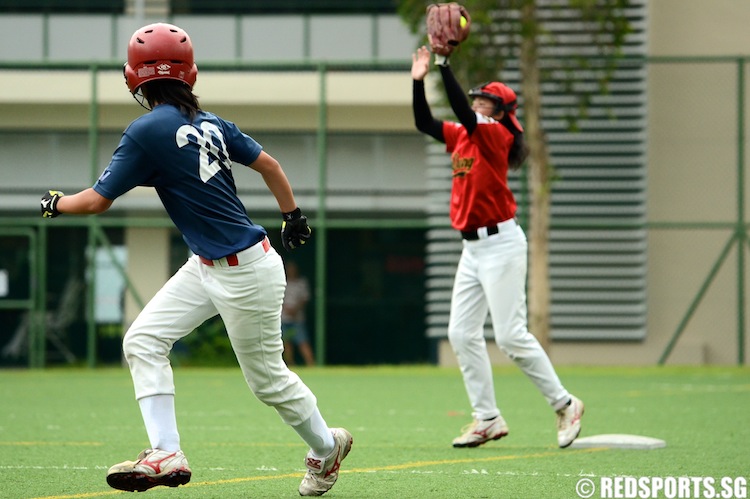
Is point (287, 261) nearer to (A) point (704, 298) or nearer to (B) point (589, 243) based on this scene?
(B) point (589, 243)

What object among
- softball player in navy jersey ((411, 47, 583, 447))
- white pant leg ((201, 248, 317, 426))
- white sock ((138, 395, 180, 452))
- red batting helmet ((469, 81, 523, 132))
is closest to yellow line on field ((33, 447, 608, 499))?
softball player in navy jersey ((411, 47, 583, 447))

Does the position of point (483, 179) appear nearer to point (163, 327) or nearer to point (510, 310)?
point (510, 310)

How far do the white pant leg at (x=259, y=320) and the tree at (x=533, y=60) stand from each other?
37.9ft

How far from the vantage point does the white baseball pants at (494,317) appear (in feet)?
26.8

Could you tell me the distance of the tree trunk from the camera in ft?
56.6

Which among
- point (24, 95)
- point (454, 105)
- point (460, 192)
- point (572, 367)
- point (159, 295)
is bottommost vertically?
point (572, 367)

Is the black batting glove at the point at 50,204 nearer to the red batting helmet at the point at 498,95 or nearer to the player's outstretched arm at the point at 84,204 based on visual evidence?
the player's outstretched arm at the point at 84,204

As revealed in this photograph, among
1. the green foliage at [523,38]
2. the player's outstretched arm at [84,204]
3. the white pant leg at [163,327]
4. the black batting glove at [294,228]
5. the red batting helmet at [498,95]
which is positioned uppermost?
the green foliage at [523,38]

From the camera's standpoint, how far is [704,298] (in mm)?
19344

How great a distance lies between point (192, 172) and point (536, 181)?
12.1 meters

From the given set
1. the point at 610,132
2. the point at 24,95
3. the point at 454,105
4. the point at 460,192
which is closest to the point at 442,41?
the point at 454,105

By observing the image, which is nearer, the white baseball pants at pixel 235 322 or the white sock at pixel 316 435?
the white baseball pants at pixel 235 322

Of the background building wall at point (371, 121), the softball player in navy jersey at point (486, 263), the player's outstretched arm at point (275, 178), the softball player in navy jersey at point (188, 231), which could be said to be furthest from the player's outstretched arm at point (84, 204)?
the background building wall at point (371, 121)

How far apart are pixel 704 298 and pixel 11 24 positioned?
41.3ft
